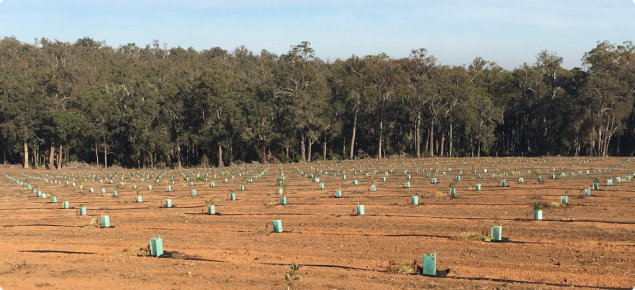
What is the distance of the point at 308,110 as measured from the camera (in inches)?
2520

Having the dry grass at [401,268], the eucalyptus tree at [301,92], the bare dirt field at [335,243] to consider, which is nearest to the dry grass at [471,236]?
the bare dirt field at [335,243]

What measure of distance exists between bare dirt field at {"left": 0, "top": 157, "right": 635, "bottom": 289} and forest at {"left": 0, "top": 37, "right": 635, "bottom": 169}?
140 feet

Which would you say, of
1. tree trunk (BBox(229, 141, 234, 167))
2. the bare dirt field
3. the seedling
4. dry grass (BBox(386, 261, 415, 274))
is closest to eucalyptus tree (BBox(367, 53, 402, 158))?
tree trunk (BBox(229, 141, 234, 167))

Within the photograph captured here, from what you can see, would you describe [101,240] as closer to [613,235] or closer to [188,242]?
[188,242]

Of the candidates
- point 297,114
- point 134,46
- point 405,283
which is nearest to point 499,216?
point 405,283

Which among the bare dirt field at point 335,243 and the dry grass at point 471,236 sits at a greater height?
the dry grass at point 471,236

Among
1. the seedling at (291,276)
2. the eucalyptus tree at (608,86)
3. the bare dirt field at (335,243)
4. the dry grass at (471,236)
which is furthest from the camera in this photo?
the eucalyptus tree at (608,86)

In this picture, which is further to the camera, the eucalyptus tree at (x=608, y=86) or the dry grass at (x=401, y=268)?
the eucalyptus tree at (x=608, y=86)

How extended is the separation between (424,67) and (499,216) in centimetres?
5237

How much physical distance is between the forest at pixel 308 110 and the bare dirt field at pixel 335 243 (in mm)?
42560

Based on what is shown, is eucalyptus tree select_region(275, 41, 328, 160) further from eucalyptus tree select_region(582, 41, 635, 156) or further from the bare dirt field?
the bare dirt field

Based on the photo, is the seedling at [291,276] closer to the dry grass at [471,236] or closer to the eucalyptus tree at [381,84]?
the dry grass at [471,236]

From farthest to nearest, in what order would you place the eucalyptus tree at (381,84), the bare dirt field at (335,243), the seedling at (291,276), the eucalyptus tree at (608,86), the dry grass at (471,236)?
1. the eucalyptus tree at (381,84)
2. the eucalyptus tree at (608,86)
3. the dry grass at (471,236)
4. the bare dirt field at (335,243)
5. the seedling at (291,276)

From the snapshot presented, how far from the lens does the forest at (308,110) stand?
2466 inches
